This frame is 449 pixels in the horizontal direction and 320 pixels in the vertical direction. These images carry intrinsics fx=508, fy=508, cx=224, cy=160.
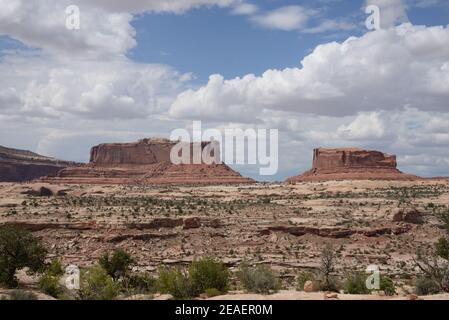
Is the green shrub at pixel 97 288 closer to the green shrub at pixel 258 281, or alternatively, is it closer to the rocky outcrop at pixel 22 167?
the green shrub at pixel 258 281

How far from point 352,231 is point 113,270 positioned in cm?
1896

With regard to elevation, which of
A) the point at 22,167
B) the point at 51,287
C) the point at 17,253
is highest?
the point at 22,167

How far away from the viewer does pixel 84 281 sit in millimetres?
19266

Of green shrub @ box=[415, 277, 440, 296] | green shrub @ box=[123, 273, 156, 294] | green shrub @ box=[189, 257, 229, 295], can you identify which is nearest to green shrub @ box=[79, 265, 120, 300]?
green shrub @ box=[123, 273, 156, 294]

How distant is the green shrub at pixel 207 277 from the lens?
1742cm

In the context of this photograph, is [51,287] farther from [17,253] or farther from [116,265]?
[116,265]

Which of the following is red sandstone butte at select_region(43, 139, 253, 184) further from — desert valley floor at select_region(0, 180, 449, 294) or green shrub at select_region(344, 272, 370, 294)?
green shrub at select_region(344, 272, 370, 294)

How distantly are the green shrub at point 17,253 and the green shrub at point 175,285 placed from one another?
720 centimetres

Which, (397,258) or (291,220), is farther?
(291,220)

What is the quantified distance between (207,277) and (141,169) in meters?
120

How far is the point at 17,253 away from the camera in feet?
70.6

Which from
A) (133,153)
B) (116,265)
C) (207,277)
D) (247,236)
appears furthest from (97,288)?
(133,153)
